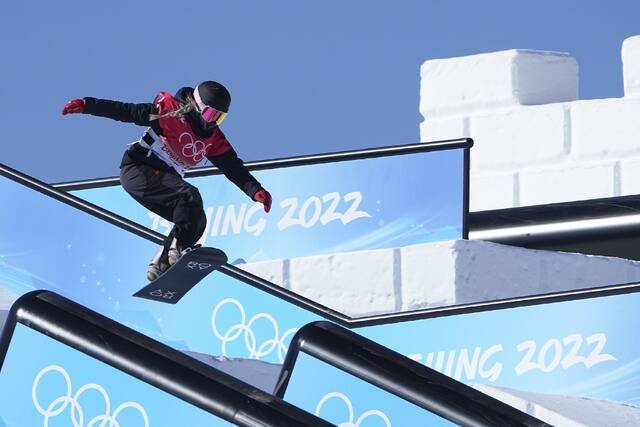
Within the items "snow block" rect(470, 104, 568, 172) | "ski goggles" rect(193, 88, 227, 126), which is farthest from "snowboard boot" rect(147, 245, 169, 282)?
"snow block" rect(470, 104, 568, 172)

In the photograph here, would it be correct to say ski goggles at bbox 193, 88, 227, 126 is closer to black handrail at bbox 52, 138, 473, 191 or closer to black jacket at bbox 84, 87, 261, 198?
black jacket at bbox 84, 87, 261, 198

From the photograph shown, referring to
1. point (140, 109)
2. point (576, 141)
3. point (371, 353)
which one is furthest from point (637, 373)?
point (576, 141)

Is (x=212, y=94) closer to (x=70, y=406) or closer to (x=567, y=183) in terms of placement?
(x=70, y=406)

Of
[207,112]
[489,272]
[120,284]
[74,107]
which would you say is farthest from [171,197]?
[489,272]

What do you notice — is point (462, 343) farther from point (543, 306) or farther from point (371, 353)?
point (371, 353)

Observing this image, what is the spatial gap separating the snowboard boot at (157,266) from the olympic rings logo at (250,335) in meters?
0.55

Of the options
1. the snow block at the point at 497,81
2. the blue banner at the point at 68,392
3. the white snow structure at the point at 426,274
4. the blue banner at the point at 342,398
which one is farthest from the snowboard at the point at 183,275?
the snow block at the point at 497,81

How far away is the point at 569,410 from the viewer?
19.5 feet

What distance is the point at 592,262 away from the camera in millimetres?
10344

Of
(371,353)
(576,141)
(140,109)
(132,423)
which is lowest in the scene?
(132,423)

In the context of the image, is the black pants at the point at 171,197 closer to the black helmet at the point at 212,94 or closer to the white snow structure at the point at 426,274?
the black helmet at the point at 212,94

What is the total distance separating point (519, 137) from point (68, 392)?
874cm

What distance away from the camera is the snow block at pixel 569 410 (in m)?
5.80

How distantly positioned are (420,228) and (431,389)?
4553 mm
